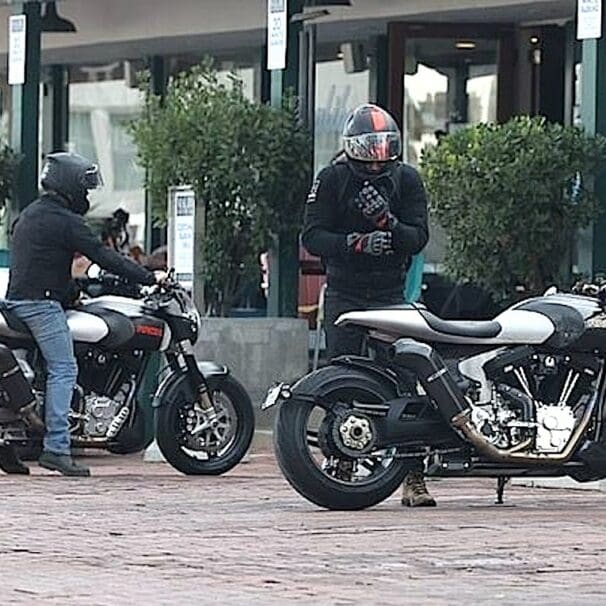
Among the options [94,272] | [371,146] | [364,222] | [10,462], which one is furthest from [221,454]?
[371,146]

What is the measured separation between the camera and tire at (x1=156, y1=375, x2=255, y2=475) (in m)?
12.7

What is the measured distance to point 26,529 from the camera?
32.5 ft

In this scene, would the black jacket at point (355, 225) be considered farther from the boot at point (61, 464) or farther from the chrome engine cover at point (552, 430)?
the boot at point (61, 464)

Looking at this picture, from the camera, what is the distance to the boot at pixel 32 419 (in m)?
12.5

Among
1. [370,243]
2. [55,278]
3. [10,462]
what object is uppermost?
[370,243]

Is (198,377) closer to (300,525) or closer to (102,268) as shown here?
(102,268)

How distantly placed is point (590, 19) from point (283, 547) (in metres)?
5.26

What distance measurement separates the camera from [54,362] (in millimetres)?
12328

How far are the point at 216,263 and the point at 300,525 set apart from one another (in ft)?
18.7

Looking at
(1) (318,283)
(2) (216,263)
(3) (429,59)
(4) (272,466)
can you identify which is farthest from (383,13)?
(4) (272,466)

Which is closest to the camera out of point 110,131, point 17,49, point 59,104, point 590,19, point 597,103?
point 590,19

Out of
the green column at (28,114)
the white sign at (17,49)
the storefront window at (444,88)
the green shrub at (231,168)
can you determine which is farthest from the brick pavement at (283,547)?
the storefront window at (444,88)

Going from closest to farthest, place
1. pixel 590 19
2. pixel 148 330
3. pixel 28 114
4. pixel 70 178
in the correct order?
pixel 70 178 → pixel 148 330 → pixel 590 19 → pixel 28 114

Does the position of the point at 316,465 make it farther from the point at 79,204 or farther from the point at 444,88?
the point at 444,88
